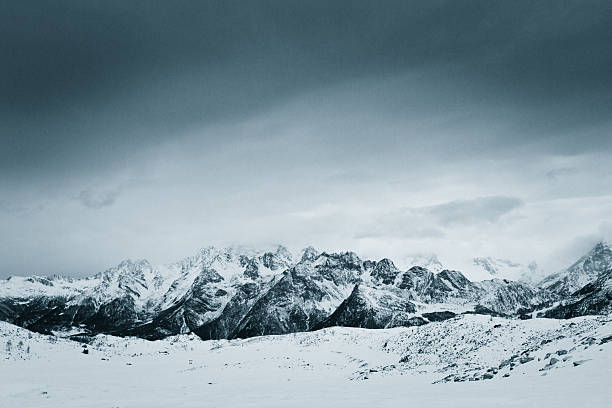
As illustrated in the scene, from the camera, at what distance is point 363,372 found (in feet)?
131

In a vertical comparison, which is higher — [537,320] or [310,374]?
[537,320]

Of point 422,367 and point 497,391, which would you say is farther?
point 422,367

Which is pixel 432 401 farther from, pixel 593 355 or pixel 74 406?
pixel 74 406

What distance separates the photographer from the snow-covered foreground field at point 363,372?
1662 centimetres

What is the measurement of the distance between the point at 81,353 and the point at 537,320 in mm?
52741

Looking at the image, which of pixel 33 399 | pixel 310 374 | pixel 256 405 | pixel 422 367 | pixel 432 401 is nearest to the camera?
pixel 432 401

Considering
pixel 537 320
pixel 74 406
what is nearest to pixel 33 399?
pixel 74 406

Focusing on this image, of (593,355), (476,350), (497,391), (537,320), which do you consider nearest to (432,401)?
(497,391)

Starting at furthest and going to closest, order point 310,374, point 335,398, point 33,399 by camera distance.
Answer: point 310,374
point 33,399
point 335,398

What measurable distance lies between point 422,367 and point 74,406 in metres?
25.7

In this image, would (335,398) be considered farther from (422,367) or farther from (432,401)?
(422,367)

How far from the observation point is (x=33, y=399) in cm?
2564

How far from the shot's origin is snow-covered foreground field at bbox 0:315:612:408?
1662 centimetres

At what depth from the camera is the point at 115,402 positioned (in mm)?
22922
